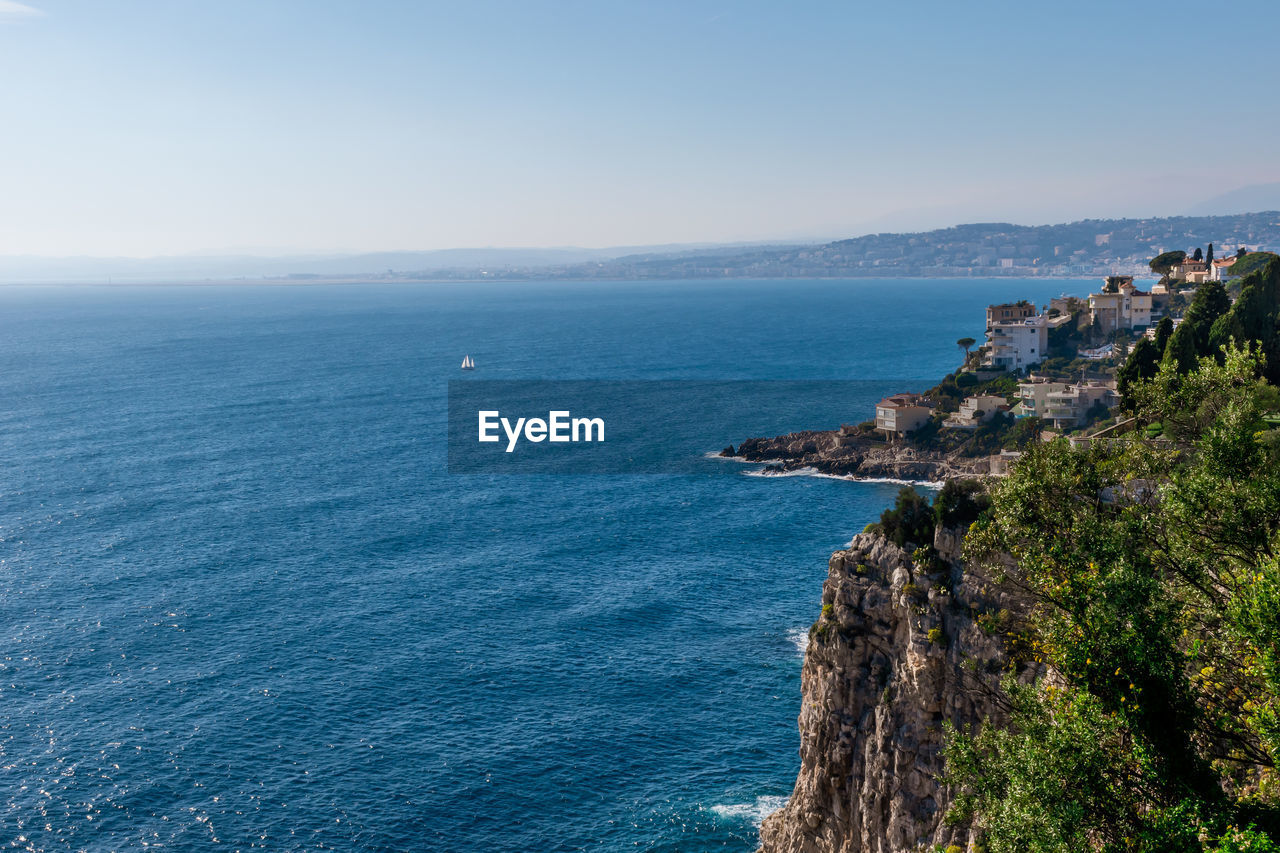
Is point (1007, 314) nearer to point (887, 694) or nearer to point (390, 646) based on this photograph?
point (390, 646)

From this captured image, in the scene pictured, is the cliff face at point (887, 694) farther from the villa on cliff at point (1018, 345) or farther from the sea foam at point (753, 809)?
the villa on cliff at point (1018, 345)

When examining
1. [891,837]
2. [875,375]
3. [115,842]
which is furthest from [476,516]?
[875,375]

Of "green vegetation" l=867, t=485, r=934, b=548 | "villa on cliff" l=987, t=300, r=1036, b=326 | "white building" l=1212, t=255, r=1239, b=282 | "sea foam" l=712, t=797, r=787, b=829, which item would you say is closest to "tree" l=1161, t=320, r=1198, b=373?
"green vegetation" l=867, t=485, r=934, b=548

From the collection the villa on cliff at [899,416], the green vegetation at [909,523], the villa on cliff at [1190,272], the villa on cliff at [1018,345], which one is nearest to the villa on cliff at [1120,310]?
the villa on cliff at [1190,272]

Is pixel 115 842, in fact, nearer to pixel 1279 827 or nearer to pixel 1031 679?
pixel 1031 679

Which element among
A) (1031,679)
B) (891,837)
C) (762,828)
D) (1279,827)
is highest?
(1279,827)
